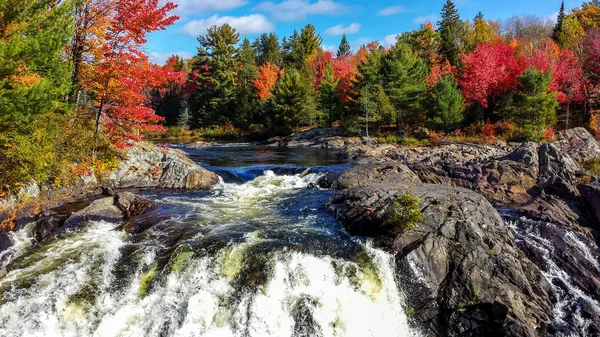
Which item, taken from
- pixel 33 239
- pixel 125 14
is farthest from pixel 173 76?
pixel 33 239

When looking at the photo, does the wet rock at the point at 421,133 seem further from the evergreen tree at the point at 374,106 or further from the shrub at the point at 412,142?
the evergreen tree at the point at 374,106

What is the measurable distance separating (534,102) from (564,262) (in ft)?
106

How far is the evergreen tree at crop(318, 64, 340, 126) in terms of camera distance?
183 ft

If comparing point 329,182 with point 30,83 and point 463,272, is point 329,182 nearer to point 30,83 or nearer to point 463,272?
point 463,272

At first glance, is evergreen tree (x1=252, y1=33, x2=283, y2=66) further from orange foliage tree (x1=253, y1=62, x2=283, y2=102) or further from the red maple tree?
the red maple tree

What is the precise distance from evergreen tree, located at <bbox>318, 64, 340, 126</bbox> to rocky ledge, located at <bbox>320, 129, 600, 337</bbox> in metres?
41.7

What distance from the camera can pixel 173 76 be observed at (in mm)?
17672

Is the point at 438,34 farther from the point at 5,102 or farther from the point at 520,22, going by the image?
the point at 5,102

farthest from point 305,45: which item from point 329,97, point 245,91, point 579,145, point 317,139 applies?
point 579,145

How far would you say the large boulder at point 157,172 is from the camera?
18.5m

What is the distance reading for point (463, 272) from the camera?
9492mm

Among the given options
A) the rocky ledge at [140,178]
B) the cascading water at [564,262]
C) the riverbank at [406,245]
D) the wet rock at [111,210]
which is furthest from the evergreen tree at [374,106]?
the wet rock at [111,210]

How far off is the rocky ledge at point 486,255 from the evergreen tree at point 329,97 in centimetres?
4174

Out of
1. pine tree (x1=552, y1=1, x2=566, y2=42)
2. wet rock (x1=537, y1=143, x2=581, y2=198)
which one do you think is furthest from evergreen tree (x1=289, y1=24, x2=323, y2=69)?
wet rock (x1=537, y1=143, x2=581, y2=198)
